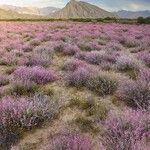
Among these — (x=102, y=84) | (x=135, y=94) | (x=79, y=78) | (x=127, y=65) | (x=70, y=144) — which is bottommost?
(x=127, y=65)

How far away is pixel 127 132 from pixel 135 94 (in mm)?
2303

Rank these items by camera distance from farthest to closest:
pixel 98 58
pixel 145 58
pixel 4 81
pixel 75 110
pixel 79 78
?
pixel 145 58
pixel 98 58
pixel 4 81
pixel 79 78
pixel 75 110

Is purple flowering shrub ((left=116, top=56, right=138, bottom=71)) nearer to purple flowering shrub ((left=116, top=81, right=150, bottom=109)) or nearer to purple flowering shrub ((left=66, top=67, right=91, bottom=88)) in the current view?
purple flowering shrub ((left=66, top=67, right=91, bottom=88))

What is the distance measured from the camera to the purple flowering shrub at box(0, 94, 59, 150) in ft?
16.1

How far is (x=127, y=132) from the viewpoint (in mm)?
4227

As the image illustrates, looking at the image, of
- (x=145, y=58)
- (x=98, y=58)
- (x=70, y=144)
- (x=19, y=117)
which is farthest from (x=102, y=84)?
(x=145, y=58)

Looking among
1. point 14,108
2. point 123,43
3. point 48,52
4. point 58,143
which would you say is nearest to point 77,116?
point 14,108

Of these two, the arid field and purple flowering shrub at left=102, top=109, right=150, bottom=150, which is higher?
purple flowering shrub at left=102, top=109, right=150, bottom=150

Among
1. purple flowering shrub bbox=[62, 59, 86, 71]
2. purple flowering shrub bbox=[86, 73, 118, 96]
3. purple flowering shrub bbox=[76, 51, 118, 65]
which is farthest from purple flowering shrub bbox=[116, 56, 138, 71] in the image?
purple flowering shrub bbox=[86, 73, 118, 96]

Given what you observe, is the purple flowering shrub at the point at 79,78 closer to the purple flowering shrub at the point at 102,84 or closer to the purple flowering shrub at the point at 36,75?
the purple flowering shrub at the point at 102,84

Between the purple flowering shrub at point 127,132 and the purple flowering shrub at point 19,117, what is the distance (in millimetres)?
1246

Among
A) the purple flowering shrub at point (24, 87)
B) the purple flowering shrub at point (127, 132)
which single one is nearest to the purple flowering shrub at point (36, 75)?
the purple flowering shrub at point (24, 87)

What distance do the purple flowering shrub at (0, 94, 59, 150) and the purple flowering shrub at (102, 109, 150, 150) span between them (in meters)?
1.25

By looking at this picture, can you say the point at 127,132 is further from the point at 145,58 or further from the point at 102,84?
the point at 145,58
